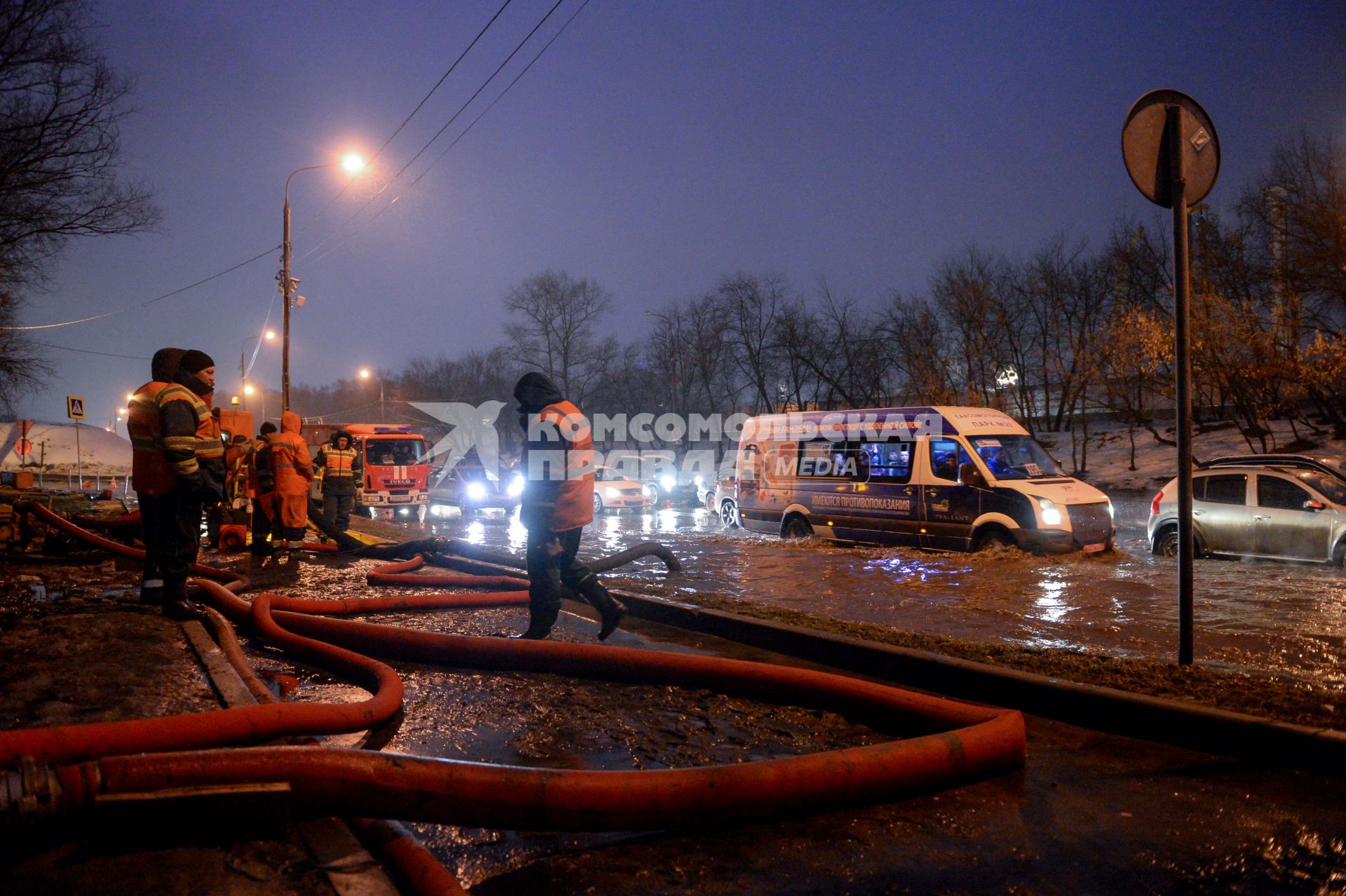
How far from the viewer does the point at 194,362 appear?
6.35 meters

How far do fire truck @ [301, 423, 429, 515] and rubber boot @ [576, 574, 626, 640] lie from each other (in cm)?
2058

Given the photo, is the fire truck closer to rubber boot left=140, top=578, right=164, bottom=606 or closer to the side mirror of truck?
the side mirror of truck

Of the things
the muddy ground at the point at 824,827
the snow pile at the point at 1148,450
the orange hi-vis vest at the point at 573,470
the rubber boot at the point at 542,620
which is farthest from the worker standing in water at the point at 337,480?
the snow pile at the point at 1148,450

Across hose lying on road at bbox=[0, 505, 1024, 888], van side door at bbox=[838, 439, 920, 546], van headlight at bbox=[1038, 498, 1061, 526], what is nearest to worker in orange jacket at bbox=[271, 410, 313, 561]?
hose lying on road at bbox=[0, 505, 1024, 888]

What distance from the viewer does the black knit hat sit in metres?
6.29

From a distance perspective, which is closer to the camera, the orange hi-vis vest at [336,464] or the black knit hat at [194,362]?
the black knit hat at [194,362]

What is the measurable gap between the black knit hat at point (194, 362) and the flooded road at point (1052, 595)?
4501mm

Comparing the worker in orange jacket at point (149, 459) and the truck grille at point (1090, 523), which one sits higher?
the worker in orange jacket at point (149, 459)

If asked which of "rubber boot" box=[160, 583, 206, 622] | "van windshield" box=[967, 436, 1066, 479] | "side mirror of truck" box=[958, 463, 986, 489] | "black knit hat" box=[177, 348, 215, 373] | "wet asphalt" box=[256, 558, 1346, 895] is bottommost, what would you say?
"wet asphalt" box=[256, 558, 1346, 895]

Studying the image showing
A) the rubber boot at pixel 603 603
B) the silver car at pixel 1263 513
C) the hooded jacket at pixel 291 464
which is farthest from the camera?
the silver car at pixel 1263 513

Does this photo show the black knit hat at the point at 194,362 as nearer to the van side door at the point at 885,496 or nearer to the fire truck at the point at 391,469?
the van side door at the point at 885,496

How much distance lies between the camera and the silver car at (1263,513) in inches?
422

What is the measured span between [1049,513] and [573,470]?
7.55 metres

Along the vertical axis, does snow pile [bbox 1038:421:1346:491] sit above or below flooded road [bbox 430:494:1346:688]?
above
